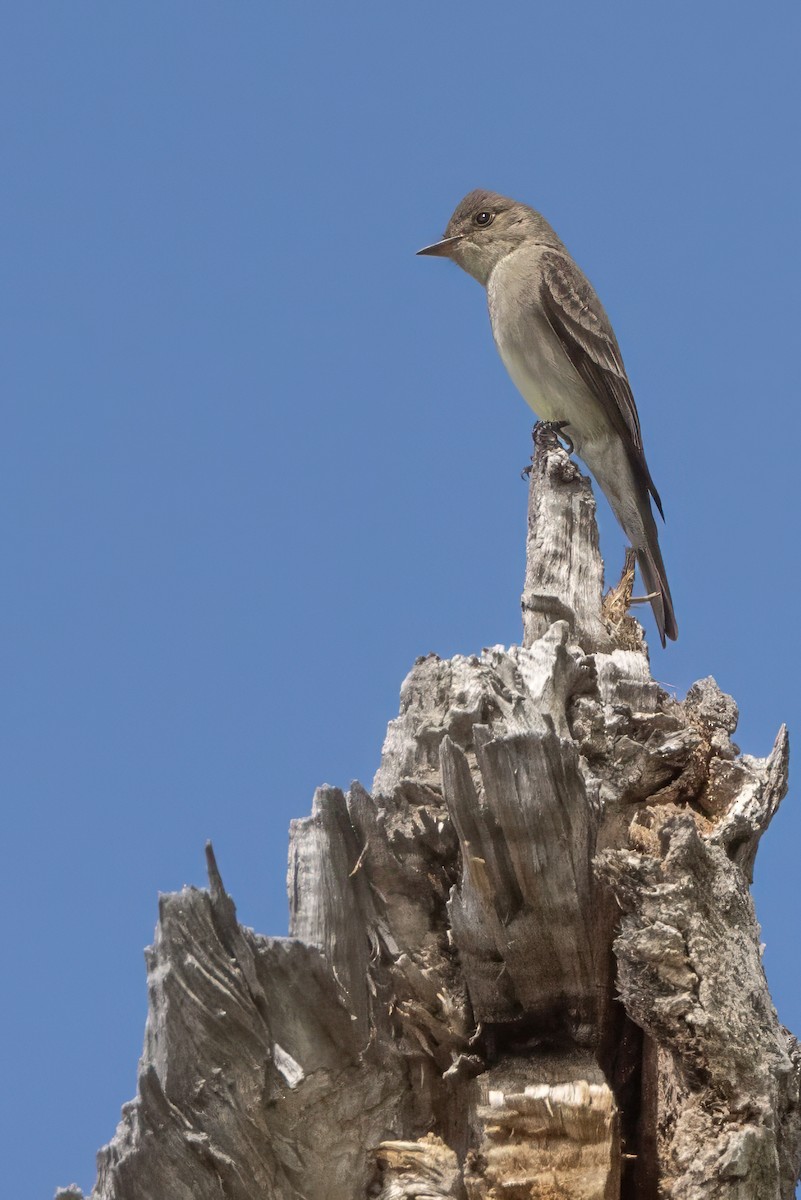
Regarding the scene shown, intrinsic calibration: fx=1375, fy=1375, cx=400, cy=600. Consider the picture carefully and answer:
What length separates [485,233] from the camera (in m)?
11.0

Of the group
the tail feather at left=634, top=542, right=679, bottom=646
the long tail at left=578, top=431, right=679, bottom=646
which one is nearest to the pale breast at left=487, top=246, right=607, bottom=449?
the long tail at left=578, top=431, right=679, bottom=646

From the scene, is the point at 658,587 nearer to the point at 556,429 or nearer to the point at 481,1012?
the point at 556,429

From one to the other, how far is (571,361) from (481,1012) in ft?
20.8

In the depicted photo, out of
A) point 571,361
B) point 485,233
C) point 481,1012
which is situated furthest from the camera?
point 485,233

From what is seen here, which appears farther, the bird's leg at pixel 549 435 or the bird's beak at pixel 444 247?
the bird's beak at pixel 444 247

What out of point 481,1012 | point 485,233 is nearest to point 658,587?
point 485,233

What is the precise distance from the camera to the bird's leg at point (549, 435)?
8.26 m

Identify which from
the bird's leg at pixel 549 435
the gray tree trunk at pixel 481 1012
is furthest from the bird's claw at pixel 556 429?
the gray tree trunk at pixel 481 1012

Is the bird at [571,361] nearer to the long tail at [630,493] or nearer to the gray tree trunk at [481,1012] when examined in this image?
the long tail at [630,493]

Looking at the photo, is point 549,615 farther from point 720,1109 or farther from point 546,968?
point 720,1109

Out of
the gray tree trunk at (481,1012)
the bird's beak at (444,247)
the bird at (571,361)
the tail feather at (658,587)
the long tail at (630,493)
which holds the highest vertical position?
the bird's beak at (444,247)

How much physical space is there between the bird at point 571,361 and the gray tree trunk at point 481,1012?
183 inches

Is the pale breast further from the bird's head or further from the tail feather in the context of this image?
the tail feather

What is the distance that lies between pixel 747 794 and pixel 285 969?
179 cm
